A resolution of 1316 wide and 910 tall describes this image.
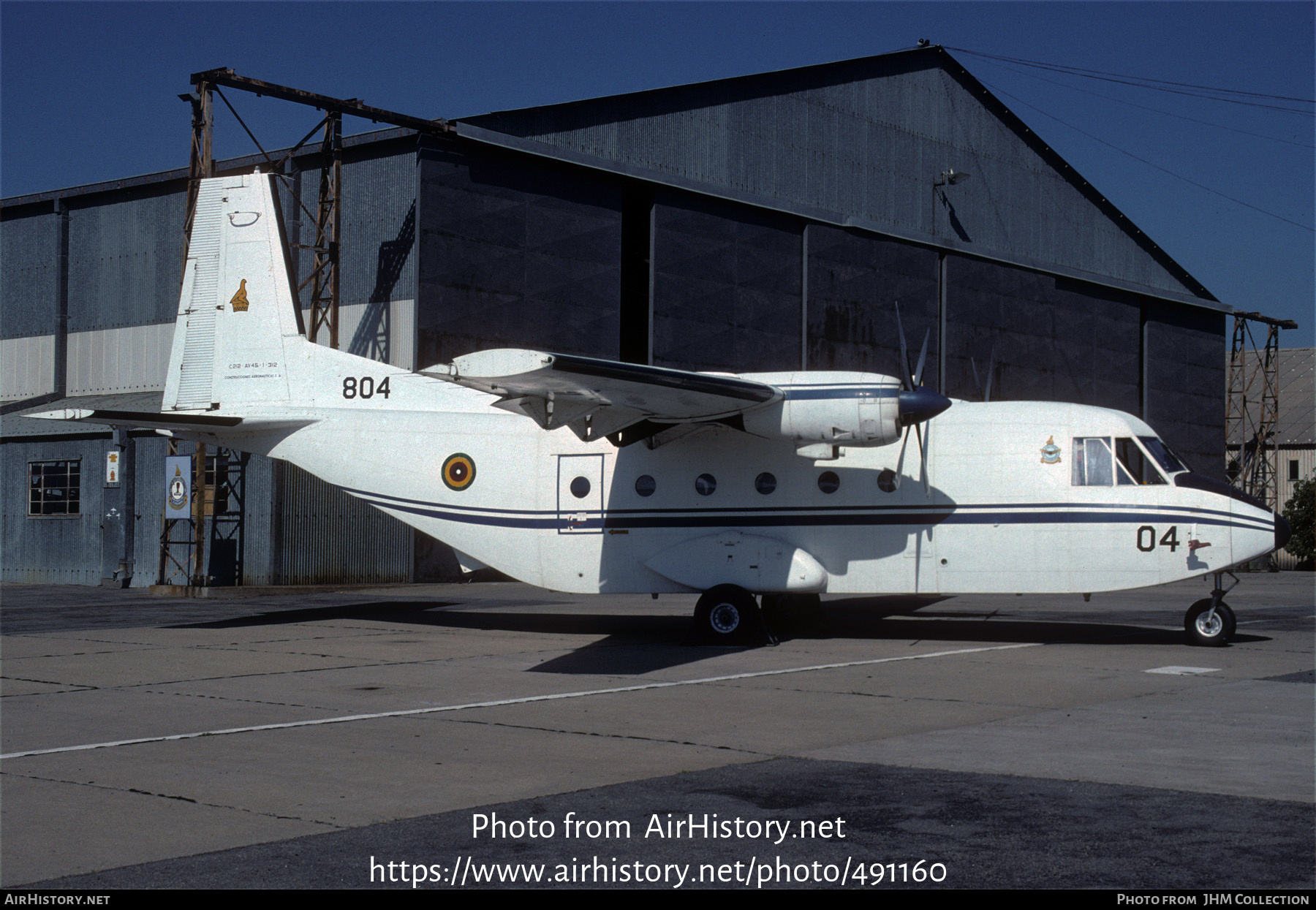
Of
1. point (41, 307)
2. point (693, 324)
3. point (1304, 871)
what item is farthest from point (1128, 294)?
point (1304, 871)

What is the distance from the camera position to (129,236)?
34.3m

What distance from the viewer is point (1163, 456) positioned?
1606cm

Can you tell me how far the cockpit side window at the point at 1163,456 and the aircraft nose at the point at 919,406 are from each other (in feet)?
10.1

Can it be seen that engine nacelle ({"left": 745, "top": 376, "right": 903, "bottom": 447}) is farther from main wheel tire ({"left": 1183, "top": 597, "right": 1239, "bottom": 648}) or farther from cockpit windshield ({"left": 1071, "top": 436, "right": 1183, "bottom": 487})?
main wheel tire ({"left": 1183, "top": 597, "right": 1239, "bottom": 648})

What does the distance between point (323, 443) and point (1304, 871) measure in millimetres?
15696

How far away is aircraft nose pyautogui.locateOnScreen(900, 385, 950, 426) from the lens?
49.5ft

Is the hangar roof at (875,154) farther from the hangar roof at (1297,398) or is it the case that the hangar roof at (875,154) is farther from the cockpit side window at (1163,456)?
the cockpit side window at (1163,456)

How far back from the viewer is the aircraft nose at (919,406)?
15.1 metres

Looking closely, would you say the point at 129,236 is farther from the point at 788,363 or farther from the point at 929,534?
the point at 929,534

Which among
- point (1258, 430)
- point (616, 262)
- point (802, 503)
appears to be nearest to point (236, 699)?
point (802, 503)

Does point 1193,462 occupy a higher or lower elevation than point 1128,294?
lower

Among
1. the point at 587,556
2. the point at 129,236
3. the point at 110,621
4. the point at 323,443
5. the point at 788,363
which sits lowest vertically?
the point at 110,621

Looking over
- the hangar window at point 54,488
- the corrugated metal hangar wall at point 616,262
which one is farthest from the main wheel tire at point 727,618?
the hangar window at point 54,488

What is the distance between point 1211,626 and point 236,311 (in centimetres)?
1569
